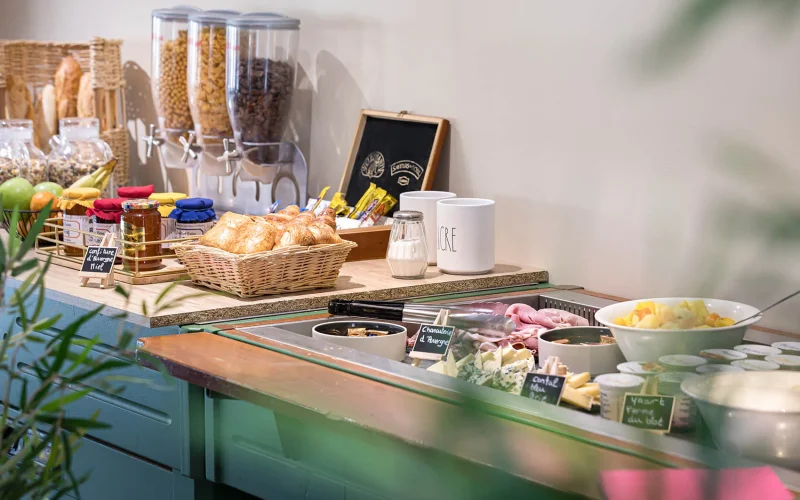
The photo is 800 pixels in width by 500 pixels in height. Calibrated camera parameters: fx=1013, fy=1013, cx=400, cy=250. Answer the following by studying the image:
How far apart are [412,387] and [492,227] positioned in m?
0.84

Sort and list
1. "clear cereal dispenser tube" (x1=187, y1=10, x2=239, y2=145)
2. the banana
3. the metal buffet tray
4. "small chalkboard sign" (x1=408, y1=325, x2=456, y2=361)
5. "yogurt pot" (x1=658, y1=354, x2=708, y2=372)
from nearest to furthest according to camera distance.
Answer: "yogurt pot" (x1=658, y1=354, x2=708, y2=372) → the metal buffet tray → "small chalkboard sign" (x1=408, y1=325, x2=456, y2=361) → the banana → "clear cereal dispenser tube" (x1=187, y1=10, x2=239, y2=145)

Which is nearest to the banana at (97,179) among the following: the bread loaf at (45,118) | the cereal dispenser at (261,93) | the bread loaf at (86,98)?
the cereal dispenser at (261,93)

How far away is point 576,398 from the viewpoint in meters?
1.39

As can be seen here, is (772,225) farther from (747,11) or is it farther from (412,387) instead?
(412,387)

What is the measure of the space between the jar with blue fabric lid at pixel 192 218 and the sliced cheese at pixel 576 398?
110cm

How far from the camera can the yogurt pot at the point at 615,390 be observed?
1.31m

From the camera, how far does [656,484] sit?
17 centimetres

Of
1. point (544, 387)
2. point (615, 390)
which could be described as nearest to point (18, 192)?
point (544, 387)

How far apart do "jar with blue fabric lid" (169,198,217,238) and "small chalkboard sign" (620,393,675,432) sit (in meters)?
1.23

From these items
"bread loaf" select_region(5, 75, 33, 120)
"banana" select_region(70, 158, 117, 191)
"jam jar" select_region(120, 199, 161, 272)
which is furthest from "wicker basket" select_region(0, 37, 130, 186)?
"jam jar" select_region(120, 199, 161, 272)

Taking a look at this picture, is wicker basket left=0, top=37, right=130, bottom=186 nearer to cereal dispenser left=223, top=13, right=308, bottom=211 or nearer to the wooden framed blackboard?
cereal dispenser left=223, top=13, right=308, bottom=211

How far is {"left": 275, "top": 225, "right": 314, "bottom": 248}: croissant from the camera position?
1963mm

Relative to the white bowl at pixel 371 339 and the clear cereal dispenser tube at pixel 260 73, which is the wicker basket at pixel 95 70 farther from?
the white bowl at pixel 371 339

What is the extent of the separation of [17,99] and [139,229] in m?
1.52
